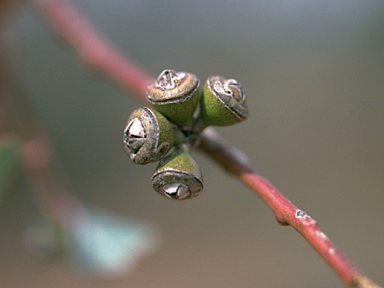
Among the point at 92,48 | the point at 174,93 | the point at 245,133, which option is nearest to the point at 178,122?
the point at 174,93

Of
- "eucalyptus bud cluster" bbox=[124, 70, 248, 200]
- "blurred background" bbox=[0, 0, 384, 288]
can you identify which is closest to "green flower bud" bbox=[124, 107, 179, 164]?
"eucalyptus bud cluster" bbox=[124, 70, 248, 200]

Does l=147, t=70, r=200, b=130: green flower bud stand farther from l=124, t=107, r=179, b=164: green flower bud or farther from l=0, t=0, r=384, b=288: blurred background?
l=0, t=0, r=384, b=288: blurred background

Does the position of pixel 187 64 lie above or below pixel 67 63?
above

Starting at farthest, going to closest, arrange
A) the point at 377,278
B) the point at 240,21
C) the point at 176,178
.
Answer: the point at 240,21, the point at 377,278, the point at 176,178

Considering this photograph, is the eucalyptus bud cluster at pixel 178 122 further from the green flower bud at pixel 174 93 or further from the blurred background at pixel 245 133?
the blurred background at pixel 245 133

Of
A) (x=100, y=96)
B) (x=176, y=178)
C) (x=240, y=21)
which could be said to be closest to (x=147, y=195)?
(x=100, y=96)

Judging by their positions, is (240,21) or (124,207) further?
(124,207)

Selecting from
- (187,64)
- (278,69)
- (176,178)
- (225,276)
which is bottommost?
(176,178)

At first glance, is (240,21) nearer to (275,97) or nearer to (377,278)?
Result: (275,97)
